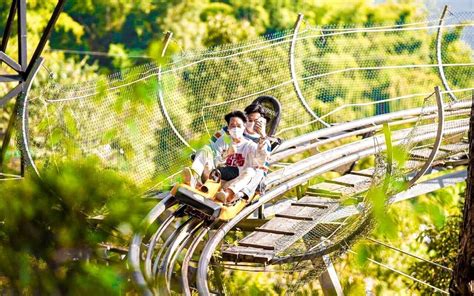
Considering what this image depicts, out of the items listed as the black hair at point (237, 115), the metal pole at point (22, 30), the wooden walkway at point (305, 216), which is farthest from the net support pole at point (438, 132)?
the metal pole at point (22, 30)

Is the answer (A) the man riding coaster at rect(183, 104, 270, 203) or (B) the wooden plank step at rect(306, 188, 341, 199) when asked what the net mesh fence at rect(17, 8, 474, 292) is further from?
(A) the man riding coaster at rect(183, 104, 270, 203)

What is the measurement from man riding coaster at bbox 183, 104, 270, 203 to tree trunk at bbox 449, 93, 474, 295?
1.42 metres

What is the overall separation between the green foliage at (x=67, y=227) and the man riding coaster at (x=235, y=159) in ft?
1.26

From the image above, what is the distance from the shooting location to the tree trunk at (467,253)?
494 cm

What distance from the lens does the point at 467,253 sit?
4.96 m

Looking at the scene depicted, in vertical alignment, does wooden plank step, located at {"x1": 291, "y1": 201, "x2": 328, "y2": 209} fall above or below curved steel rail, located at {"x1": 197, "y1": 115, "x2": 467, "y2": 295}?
below

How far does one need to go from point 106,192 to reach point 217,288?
0.80m

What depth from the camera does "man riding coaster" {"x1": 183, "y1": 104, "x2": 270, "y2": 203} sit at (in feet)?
20.3

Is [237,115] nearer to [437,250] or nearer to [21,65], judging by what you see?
[21,65]

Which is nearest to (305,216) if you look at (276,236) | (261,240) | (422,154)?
(276,236)

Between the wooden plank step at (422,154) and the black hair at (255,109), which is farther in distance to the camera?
the wooden plank step at (422,154)

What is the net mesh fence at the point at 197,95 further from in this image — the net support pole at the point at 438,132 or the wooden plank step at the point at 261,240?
the net support pole at the point at 438,132

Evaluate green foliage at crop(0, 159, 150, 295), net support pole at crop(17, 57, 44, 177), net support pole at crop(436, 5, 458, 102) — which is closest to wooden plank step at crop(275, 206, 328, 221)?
green foliage at crop(0, 159, 150, 295)

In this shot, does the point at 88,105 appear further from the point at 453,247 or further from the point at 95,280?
the point at 453,247
